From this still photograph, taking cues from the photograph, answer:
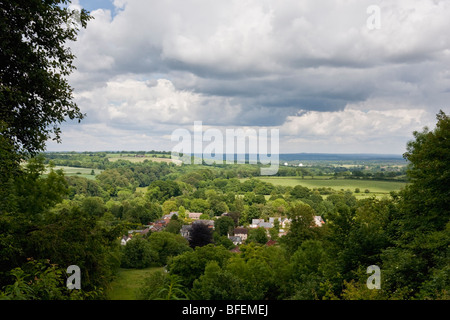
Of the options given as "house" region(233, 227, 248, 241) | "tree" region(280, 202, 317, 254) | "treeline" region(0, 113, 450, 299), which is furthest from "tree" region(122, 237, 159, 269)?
"house" region(233, 227, 248, 241)

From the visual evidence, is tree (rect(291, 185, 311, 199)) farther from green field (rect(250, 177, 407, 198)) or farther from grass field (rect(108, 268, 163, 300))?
grass field (rect(108, 268, 163, 300))

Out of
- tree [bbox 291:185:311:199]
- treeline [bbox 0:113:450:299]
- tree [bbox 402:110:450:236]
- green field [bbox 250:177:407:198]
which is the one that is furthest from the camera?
tree [bbox 291:185:311:199]

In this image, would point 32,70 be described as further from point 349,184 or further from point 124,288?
point 349,184

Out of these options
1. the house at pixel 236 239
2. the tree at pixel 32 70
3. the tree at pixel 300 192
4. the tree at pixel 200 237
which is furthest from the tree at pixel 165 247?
the tree at pixel 300 192

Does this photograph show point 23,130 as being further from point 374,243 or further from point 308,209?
point 308,209

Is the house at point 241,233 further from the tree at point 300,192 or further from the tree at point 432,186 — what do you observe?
the tree at point 432,186

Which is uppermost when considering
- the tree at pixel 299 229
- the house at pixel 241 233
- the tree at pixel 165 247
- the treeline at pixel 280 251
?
the treeline at pixel 280 251

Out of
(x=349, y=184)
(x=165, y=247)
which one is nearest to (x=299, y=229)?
(x=165, y=247)

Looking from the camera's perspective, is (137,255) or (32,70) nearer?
(32,70)

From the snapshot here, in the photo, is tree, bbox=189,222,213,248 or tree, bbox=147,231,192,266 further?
tree, bbox=189,222,213,248
